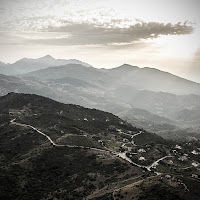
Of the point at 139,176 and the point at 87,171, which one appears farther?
the point at 87,171

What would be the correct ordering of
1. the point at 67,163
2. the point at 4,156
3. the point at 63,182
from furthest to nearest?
the point at 4,156 < the point at 67,163 < the point at 63,182

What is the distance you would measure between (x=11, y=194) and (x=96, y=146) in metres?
80.3

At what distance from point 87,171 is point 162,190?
5773 cm

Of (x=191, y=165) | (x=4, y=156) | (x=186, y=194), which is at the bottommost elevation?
(x=191, y=165)

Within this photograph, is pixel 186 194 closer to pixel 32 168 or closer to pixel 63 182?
pixel 63 182

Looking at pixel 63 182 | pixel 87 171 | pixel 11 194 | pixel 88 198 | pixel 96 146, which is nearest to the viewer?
pixel 88 198

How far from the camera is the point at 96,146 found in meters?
198

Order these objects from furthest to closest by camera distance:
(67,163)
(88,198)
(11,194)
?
1. (67,163)
2. (11,194)
3. (88,198)

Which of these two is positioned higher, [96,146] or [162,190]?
[162,190]

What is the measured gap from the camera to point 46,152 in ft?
586

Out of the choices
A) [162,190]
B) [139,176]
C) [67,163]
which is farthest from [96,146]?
[162,190]

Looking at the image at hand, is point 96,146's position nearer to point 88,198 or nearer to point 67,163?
point 67,163

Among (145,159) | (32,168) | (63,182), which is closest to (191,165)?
(145,159)

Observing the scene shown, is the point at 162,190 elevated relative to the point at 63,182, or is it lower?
elevated
